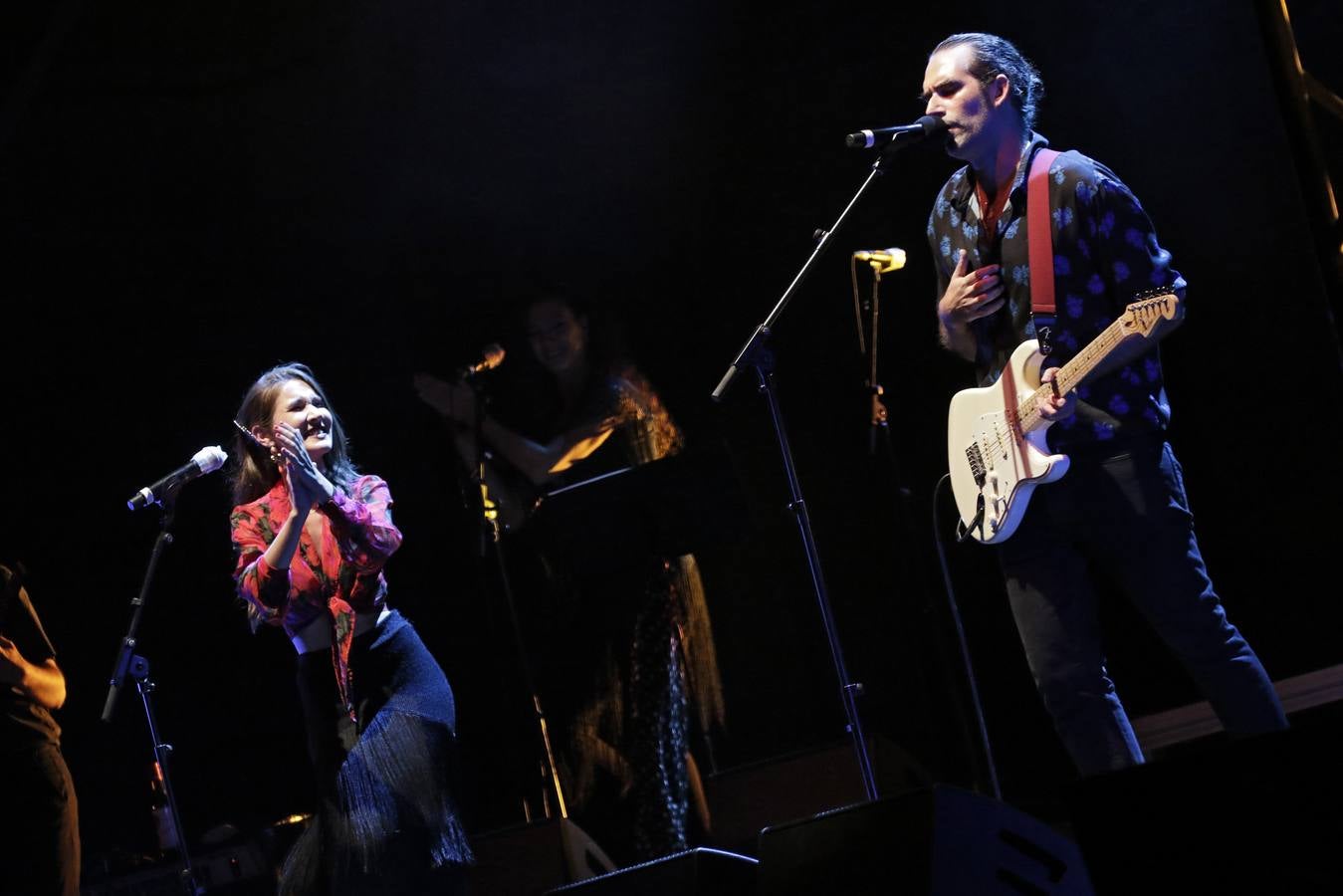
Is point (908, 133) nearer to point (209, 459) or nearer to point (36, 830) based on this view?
point (209, 459)

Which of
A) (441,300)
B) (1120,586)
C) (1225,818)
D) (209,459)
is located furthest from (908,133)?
(441,300)

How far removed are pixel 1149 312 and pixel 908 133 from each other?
804 mm

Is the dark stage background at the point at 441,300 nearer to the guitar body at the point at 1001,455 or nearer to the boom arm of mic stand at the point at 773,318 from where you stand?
the boom arm of mic stand at the point at 773,318

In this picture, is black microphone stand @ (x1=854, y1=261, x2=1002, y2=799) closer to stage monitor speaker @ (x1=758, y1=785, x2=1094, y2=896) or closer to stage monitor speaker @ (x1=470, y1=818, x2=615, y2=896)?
stage monitor speaker @ (x1=470, y1=818, x2=615, y2=896)

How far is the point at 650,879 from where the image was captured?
8.31 feet

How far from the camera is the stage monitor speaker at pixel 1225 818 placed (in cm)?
150

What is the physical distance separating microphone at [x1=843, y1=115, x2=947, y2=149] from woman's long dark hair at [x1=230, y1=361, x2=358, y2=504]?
1835 millimetres

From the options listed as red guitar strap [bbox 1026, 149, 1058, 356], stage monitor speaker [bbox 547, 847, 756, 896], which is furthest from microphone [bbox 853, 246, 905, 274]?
stage monitor speaker [bbox 547, 847, 756, 896]

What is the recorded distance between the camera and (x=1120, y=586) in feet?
9.44

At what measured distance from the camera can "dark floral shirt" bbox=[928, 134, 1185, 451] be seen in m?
2.82

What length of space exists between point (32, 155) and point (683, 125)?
2.65 meters

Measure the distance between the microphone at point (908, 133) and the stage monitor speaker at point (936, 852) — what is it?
167 cm

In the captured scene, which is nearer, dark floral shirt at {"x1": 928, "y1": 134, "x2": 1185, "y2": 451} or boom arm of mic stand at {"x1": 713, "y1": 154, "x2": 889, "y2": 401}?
dark floral shirt at {"x1": 928, "y1": 134, "x2": 1185, "y2": 451}

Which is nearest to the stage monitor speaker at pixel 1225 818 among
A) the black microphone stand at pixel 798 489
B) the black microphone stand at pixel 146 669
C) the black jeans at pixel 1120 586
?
the black jeans at pixel 1120 586
